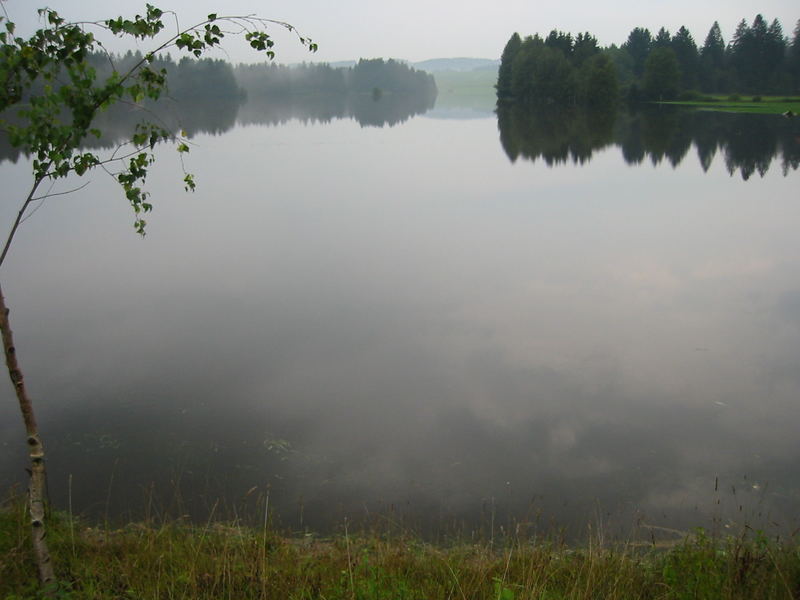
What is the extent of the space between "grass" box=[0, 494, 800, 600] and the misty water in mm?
668

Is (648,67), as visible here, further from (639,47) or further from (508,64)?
(639,47)

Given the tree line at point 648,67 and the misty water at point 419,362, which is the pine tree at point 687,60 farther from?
the misty water at point 419,362

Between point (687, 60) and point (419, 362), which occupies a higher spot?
point (687, 60)

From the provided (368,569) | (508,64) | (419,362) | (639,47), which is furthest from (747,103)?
(368,569)

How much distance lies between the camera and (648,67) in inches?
3019

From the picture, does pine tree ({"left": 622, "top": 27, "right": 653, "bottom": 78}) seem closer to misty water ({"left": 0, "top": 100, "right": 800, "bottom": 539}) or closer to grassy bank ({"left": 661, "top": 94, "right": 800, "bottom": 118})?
grassy bank ({"left": 661, "top": 94, "right": 800, "bottom": 118})

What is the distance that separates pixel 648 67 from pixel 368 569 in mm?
83186

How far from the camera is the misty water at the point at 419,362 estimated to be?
20.6ft

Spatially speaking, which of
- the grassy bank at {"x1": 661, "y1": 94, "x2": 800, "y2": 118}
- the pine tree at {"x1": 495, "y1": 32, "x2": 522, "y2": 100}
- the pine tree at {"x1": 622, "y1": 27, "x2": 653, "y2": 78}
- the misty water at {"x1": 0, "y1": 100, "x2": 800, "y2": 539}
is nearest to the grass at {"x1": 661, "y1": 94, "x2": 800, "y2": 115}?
the grassy bank at {"x1": 661, "y1": 94, "x2": 800, "y2": 118}

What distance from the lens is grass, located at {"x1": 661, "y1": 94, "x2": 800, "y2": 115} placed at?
209 feet

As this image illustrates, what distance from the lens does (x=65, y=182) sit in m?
25.5

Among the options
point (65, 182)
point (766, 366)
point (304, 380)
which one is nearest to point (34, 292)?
point (304, 380)

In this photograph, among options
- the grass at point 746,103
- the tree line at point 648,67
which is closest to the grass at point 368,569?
the grass at point 746,103

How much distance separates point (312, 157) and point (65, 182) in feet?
42.8
